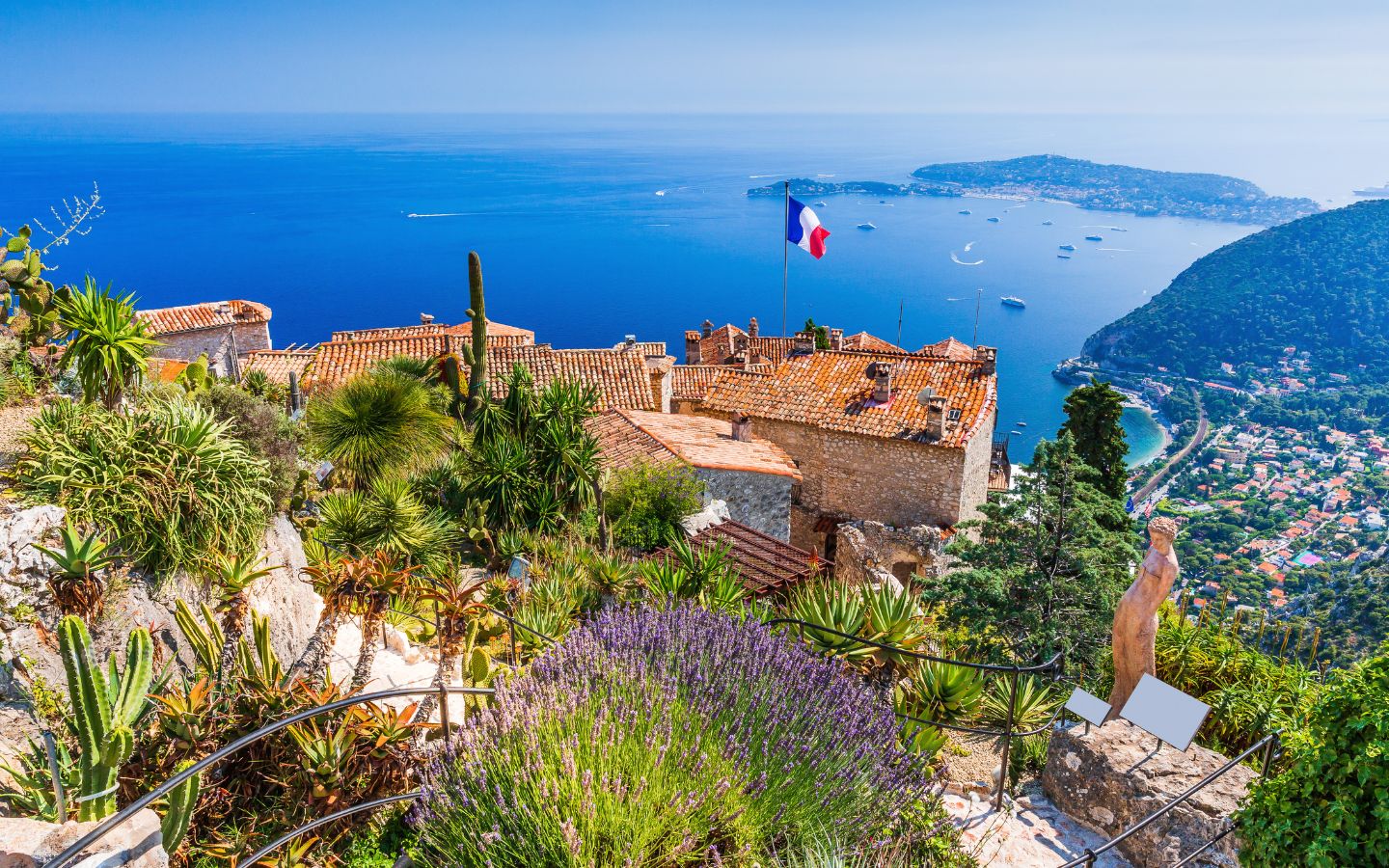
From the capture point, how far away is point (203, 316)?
32.9m

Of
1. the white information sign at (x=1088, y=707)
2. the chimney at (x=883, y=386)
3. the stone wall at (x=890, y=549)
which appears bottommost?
the stone wall at (x=890, y=549)

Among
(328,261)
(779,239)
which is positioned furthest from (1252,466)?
(328,261)

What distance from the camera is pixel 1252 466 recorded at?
219 feet

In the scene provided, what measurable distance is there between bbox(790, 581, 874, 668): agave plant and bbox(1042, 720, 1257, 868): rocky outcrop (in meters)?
1.50

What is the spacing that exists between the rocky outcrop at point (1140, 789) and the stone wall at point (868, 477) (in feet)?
47.3

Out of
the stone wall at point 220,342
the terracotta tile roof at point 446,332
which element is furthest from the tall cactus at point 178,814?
the stone wall at point 220,342

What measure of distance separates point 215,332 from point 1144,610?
3707cm

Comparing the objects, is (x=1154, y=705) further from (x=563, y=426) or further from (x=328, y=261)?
(x=328, y=261)

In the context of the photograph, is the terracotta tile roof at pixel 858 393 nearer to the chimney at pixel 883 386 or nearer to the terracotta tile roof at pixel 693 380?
the chimney at pixel 883 386

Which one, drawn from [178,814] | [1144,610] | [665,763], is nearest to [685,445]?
[1144,610]

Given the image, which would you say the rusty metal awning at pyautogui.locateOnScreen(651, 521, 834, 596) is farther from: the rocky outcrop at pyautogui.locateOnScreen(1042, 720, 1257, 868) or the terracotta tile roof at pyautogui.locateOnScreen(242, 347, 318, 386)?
the terracotta tile roof at pyautogui.locateOnScreen(242, 347, 318, 386)

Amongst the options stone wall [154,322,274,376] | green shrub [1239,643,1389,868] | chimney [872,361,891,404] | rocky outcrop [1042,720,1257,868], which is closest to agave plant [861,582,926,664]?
rocky outcrop [1042,720,1257,868]

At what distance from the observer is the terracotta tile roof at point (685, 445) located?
15280 mm

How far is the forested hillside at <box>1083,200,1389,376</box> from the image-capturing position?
321 ft
